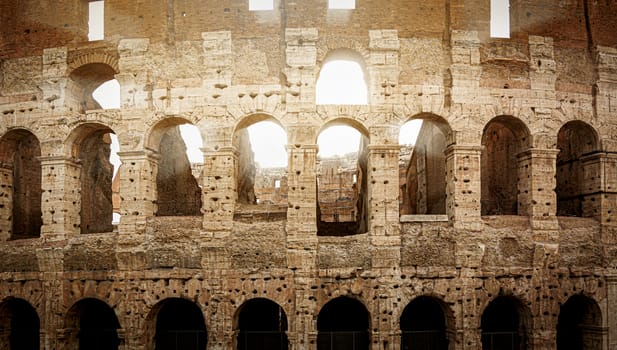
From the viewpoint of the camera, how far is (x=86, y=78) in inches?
560

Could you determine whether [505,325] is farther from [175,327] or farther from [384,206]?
[175,327]

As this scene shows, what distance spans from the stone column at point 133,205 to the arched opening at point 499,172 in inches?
363

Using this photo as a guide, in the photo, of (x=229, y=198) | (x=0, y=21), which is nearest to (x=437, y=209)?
(x=229, y=198)

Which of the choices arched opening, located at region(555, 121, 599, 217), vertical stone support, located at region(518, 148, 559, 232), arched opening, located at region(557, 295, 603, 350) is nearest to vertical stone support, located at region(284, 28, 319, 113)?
vertical stone support, located at region(518, 148, 559, 232)

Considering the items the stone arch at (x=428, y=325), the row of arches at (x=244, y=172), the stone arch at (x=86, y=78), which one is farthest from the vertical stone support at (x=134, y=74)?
the stone arch at (x=428, y=325)

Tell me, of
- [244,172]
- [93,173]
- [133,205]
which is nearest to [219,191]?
[133,205]

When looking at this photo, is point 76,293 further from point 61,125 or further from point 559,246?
point 559,246

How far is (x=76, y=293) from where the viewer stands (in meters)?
13.1

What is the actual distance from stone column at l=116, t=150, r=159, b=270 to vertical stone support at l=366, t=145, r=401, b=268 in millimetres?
5366

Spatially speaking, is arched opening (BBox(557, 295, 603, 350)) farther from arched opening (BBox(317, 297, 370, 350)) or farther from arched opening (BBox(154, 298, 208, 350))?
arched opening (BBox(154, 298, 208, 350))

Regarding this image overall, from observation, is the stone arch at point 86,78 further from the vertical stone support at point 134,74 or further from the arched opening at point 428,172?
the arched opening at point 428,172

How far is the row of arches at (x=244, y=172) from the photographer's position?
1377 centimetres

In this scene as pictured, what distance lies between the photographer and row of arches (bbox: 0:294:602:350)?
43.1 ft

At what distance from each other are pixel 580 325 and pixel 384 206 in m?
6.03
